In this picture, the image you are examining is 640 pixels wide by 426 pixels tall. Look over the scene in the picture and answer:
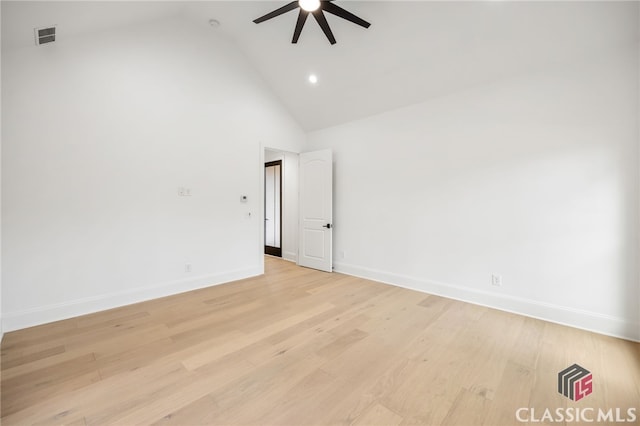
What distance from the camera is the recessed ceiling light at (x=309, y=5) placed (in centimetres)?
240

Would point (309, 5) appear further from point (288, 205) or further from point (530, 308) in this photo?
point (288, 205)

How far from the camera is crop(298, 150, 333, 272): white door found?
4.93 m

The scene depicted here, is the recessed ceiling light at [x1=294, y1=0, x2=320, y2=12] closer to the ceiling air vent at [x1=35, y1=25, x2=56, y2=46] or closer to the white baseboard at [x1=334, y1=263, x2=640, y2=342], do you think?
the ceiling air vent at [x1=35, y1=25, x2=56, y2=46]

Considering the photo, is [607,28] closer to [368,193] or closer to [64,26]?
[368,193]

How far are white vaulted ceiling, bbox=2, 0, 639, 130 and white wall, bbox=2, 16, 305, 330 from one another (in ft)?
1.14

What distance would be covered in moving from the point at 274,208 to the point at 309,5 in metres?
4.84

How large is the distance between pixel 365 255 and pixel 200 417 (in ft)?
11.2

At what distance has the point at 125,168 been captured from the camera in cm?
331

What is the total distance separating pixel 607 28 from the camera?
2.47 meters

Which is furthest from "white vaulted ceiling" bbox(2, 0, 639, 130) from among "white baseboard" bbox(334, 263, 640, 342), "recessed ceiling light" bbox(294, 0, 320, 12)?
"white baseboard" bbox(334, 263, 640, 342)

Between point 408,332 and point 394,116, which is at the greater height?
point 394,116

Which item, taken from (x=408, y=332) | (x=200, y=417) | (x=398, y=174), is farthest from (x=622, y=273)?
(x=200, y=417)

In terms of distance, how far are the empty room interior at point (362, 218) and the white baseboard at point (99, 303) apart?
2cm

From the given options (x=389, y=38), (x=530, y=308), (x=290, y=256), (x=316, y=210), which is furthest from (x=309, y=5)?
(x=290, y=256)
